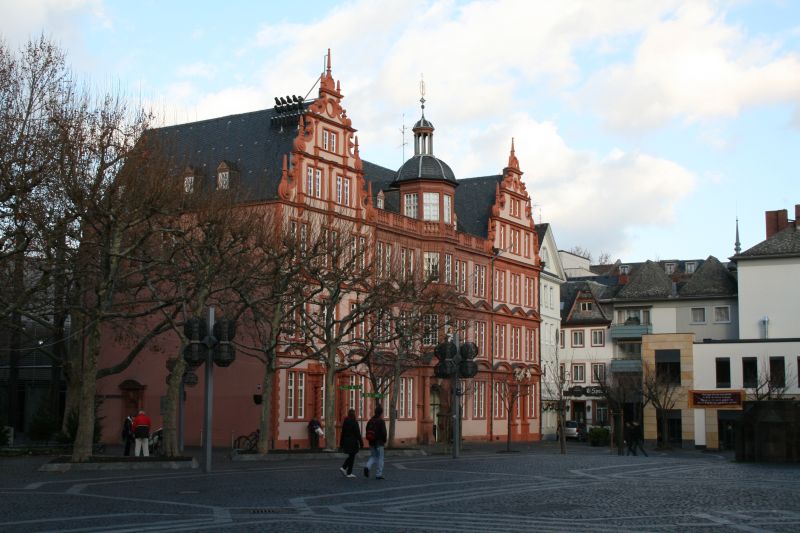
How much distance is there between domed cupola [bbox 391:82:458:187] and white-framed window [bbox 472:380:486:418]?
1301cm

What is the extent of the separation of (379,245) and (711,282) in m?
42.1

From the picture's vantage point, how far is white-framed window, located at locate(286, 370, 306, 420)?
186 ft

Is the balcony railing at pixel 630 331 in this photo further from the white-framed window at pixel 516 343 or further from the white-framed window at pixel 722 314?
the white-framed window at pixel 516 343

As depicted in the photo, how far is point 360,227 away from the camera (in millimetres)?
58125

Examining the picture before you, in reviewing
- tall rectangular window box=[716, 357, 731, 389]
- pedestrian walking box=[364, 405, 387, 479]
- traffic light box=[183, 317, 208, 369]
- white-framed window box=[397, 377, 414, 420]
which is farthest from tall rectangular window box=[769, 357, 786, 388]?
traffic light box=[183, 317, 208, 369]

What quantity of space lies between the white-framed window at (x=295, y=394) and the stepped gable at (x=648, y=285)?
46.7 meters

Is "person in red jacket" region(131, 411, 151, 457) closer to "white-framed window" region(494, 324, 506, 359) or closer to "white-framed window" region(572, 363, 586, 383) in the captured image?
"white-framed window" region(494, 324, 506, 359)

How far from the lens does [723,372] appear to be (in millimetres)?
73938

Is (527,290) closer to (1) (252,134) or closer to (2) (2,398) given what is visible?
(1) (252,134)

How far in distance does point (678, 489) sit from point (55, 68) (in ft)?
83.9

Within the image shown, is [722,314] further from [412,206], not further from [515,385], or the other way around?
[412,206]

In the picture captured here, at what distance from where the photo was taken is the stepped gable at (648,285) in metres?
97.2

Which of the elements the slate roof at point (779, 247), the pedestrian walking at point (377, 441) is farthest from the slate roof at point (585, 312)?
the pedestrian walking at point (377, 441)

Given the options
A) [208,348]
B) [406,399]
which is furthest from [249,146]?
[208,348]
